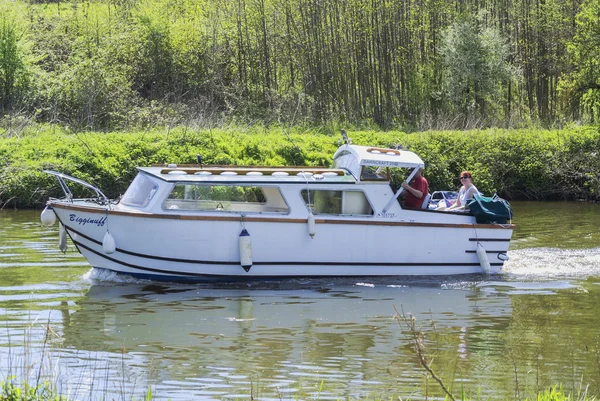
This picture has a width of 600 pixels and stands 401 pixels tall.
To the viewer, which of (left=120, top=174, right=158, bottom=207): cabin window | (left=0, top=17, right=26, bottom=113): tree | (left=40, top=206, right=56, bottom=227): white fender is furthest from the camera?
(left=0, top=17, right=26, bottom=113): tree

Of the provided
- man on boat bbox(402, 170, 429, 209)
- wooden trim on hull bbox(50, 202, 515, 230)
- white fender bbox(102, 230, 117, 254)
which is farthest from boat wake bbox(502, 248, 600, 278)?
white fender bbox(102, 230, 117, 254)

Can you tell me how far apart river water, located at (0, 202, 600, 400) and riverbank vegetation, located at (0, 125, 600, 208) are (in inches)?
305

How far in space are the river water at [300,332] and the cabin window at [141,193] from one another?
1.30 metres

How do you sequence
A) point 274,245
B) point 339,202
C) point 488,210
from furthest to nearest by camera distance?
point 488,210
point 339,202
point 274,245

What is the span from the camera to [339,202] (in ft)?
51.3

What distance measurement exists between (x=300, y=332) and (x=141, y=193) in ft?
14.2

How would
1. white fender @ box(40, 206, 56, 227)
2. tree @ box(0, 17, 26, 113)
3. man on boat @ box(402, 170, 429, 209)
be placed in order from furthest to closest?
tree @ box(0, 17, 26, 113), man on boat @ box(402, 170, 429, 209), white fender @ box(40, 206, 56, 227)

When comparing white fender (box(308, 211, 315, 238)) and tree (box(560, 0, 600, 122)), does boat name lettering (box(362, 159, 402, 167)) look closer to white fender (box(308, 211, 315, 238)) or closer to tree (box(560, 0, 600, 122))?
white fender (box(308, 211, 315, 238))

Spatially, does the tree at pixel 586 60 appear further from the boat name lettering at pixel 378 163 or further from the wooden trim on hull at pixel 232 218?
the boat name lettering at pixel 378 163

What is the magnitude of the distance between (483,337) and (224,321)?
3.58m

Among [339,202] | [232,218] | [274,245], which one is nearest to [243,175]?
[232,218]

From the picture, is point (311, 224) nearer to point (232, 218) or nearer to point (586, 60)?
point (232, 218)

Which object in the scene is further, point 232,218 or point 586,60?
point 586,60

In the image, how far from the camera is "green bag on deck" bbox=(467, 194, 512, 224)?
1609cm
